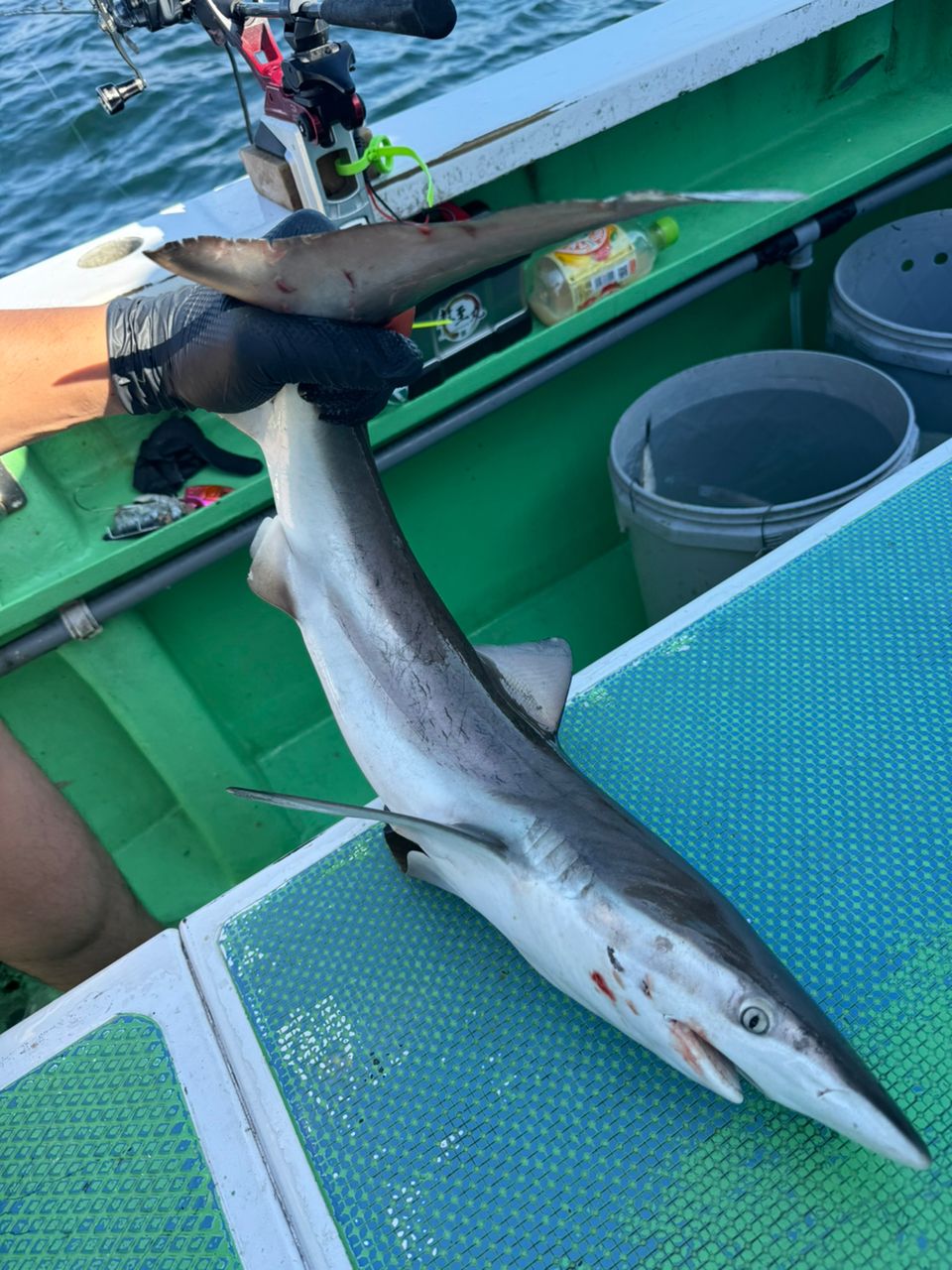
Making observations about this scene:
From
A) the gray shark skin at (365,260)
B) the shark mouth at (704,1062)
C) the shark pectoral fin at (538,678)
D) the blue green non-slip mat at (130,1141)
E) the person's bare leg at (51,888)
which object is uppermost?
the gray shark skin at (365,260)

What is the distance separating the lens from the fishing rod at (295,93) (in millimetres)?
2018

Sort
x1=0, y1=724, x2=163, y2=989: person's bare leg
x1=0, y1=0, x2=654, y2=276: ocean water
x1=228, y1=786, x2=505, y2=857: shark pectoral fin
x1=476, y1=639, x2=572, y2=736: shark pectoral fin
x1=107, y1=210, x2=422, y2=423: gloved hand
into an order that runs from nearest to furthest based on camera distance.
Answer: x1=228, y1=786, x2=505, y2=857: shark pectoral fin → x1=107, y1=210, x2=422, y2=423: gloved hand → x1=476, y1=639, x2=572, y2=736: shark pectoral fin → x1=0, y1=724, x2=163, y2=989: person's bare leg → x1=0, y1=0, x2=654, y2=276: ocean water

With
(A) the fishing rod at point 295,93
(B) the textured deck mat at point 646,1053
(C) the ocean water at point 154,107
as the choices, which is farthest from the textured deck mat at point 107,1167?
(C) the ocean water at point 154,107

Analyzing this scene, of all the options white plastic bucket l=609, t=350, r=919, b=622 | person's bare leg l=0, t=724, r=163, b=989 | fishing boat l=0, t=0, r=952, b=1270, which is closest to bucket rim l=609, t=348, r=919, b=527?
white plastic bucket l=609, t=350, r=919, b=622

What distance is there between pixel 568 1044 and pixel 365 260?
1.14 m

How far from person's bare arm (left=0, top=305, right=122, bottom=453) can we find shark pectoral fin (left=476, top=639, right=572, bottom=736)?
0.94 meters

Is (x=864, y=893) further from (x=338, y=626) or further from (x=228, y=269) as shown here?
(x=228, y=269)

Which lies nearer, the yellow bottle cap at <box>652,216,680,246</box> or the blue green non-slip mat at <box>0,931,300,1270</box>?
the blue green non-slip mat at <box>0,931,300,1270</box>

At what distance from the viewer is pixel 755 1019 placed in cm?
109

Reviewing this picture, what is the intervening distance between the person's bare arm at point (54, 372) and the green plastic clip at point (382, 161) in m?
0.70

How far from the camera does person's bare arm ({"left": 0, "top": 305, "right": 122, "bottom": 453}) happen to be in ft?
6.17

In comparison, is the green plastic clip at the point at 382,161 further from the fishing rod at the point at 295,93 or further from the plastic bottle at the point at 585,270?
the plastic bottle at the point at 585,270

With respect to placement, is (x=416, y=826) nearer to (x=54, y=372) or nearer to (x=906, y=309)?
(x=54, y=372)

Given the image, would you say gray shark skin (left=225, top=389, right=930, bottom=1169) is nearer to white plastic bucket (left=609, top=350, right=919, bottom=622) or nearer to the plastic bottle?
white plastic bucket (left=609, top=350, right=919, bottom=622)
